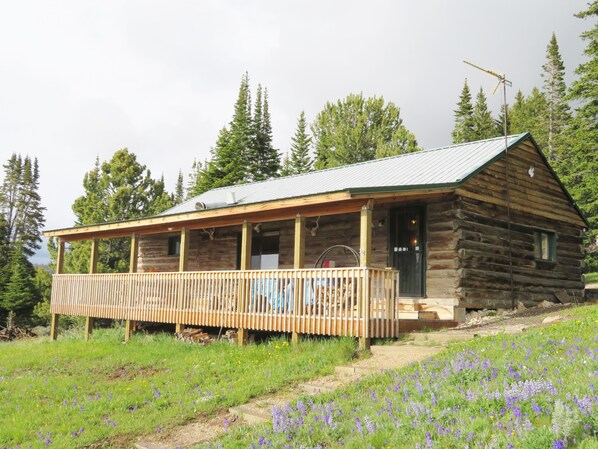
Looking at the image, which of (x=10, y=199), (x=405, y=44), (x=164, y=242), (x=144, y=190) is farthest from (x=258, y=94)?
(x=405, y=44)

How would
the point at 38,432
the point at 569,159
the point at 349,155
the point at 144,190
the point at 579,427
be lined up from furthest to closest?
the point at 349,155 → the point at 569,159 → the point at 144,190 → the point at 38,432 → the point at 579,427

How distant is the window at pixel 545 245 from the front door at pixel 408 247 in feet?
15.2

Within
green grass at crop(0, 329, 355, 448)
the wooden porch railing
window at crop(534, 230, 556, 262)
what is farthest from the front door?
window at crop(534, 230, 556, 262)

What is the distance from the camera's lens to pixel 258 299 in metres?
12.6

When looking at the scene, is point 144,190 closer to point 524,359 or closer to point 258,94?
point 258,94

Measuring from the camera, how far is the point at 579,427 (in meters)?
4.23

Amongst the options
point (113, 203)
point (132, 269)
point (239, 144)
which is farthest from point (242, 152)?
point (132, 269)

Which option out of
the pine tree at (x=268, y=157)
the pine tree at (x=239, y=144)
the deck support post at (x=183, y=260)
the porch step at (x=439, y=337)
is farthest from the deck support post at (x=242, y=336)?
the pine tree at (x=268, y=157)

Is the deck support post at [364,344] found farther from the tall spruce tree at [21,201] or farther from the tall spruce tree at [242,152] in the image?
the tall spruce tree at [21,201]

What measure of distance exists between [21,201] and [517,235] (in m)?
54.1

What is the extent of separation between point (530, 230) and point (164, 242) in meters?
13.7

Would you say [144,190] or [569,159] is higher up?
[569,159]

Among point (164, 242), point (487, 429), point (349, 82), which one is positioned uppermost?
point (349, 82)

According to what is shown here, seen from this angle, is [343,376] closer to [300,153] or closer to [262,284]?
[262,284]
